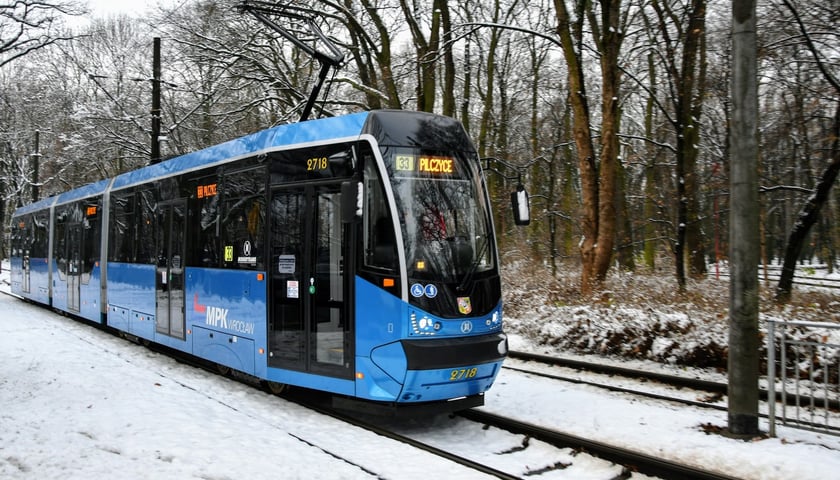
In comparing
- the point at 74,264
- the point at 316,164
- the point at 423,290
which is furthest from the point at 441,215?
the point at 74,264

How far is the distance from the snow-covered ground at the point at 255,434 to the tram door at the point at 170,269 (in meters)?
1.25

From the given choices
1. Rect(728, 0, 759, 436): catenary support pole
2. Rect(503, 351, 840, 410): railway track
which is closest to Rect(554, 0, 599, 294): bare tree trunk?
Rect(503, 351, 840, 410): railway track

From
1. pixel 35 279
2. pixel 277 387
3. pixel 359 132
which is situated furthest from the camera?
pixel 35 279

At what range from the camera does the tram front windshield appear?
23.0ft

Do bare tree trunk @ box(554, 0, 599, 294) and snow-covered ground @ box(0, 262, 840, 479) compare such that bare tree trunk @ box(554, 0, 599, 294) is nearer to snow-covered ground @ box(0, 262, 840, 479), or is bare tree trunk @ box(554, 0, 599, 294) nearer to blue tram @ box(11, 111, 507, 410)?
snow-covered ground @ box(0, 262, 840, 479)

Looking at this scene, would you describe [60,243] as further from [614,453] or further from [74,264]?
[614,453]

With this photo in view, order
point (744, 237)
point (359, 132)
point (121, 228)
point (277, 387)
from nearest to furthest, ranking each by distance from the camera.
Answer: point (744, 237), point (359, 132), point (277, 387), point (121, 228)

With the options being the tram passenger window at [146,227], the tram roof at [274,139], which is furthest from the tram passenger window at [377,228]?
the tram passenger window at [146,227]

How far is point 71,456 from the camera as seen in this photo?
5.73 meters

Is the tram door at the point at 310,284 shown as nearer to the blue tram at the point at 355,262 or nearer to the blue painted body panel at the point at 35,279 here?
the blue tram at the point at 355,262

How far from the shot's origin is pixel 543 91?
2938 cm

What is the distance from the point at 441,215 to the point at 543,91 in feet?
77.5

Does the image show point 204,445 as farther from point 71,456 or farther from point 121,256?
point 121,256

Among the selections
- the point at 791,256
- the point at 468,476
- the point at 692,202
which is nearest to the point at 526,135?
the point at 692,202
